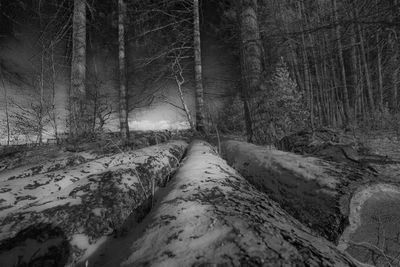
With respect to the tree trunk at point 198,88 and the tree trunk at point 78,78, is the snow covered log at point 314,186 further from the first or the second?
the tree trunk at point 78,78

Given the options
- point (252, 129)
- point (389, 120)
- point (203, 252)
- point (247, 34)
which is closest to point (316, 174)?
point (203, 252)

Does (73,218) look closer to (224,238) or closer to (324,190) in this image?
(224,238)

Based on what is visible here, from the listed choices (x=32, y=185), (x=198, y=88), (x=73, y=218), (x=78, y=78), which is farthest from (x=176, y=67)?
(x=73, y=218)

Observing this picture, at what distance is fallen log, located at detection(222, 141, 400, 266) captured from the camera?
106 cm

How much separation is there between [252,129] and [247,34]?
1943 mm

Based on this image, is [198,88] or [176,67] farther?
[176,67]

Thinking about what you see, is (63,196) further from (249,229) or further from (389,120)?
(389,120)

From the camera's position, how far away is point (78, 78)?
19.7 feet

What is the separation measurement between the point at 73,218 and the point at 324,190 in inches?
50.0

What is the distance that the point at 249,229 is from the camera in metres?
0.76

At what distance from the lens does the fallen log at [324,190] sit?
3.47 feet

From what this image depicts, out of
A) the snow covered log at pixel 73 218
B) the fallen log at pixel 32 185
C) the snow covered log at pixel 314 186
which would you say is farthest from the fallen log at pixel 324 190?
the fallen log at pixel 32 185

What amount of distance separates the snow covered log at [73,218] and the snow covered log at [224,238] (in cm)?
29

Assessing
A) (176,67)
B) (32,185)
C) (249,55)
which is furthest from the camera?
(176,67)
